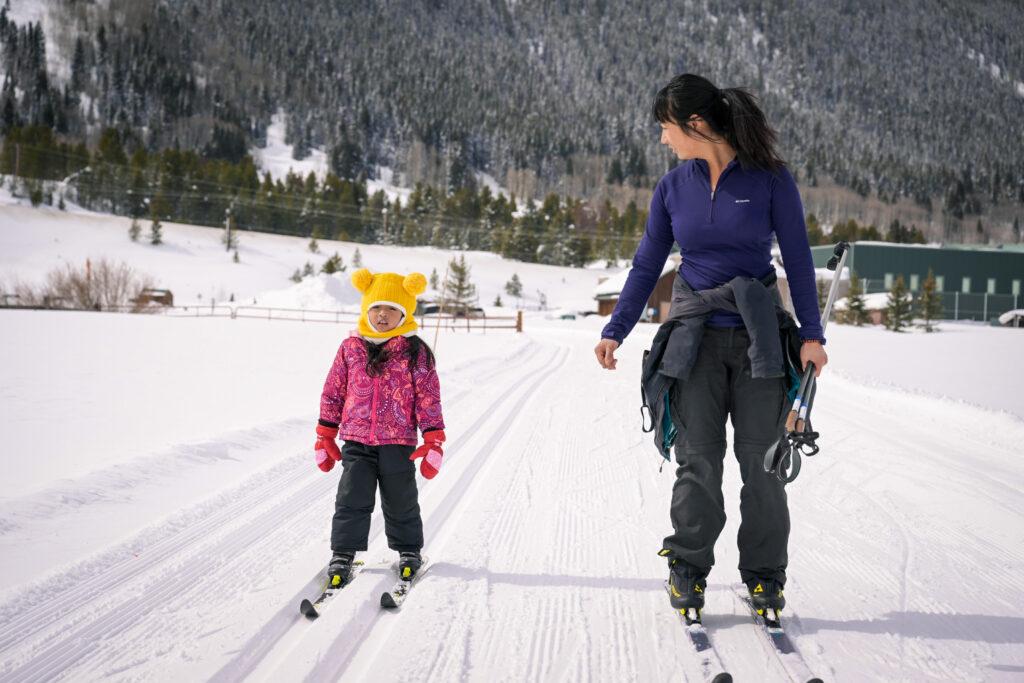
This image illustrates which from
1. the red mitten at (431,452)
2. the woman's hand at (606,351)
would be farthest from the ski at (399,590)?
the woman's hand at (606,351)

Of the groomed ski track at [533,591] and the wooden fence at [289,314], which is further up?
the wooden fence at [289,314]

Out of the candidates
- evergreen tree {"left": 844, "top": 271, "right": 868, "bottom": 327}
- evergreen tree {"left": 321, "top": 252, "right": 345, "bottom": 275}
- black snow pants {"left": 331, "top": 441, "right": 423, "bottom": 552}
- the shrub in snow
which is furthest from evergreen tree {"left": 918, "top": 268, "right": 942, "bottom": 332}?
evergreen tree {"left": 321, "top": 252, "right": 345, "bottom": 275}

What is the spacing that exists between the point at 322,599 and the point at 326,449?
610 millimetres

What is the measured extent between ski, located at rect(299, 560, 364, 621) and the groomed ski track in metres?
0.05

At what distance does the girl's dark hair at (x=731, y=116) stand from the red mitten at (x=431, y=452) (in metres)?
1.63

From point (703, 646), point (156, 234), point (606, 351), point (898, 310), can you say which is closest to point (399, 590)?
point (703, 646)

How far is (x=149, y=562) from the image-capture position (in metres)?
2.71

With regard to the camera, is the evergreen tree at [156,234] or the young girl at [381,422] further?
the evergreen tree at [156,234]

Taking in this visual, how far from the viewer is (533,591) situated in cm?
255

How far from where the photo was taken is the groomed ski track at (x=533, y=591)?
1.97 metres

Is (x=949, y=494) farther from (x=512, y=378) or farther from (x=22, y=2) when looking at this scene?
(x=22, y=2)

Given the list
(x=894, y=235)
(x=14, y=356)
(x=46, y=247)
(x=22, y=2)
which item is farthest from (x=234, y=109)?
(x=14, y=356)

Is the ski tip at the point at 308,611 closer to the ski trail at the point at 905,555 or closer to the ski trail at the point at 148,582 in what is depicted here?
the ski trail at the point at 148,582

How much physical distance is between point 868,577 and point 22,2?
25756 centimetres
